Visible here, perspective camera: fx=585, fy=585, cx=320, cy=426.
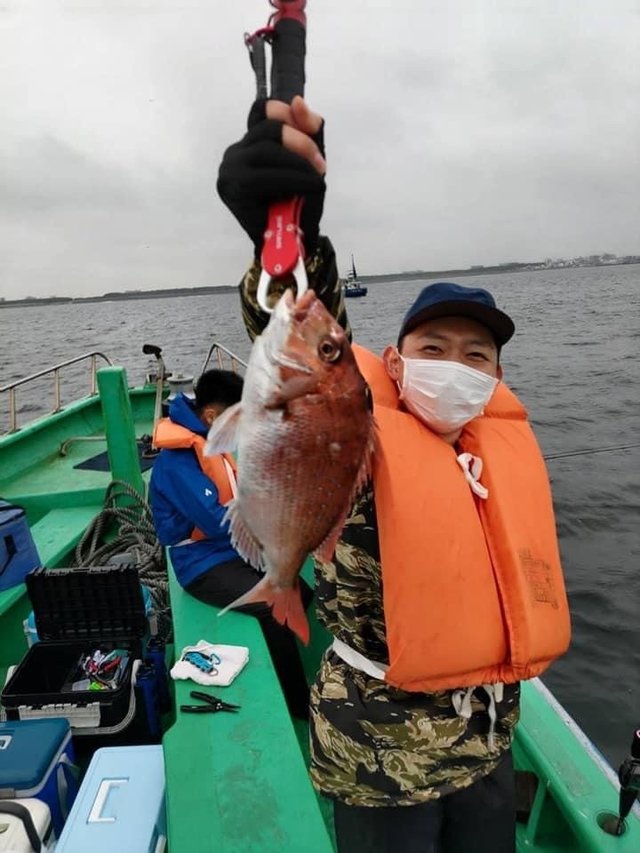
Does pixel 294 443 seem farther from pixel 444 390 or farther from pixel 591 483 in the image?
pixel 591 483

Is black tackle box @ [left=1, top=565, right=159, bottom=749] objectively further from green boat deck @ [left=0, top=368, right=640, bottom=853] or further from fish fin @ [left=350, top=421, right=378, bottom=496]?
fish fin @ [left=350, top=421, right=378, bottom=496]

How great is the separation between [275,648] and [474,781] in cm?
217

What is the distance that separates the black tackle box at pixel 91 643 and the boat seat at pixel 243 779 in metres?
0.82

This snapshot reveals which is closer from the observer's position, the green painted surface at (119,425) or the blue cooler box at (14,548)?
the blue cooler box at (14,548)

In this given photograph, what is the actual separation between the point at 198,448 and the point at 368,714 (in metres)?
2.48

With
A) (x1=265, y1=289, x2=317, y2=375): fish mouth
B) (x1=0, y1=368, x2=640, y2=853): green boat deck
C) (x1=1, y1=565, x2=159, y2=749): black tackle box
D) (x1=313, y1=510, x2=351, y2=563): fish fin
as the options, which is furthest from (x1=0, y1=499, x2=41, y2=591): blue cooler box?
(x1=265, y1=289, x2=317, y2=375): fish mouth

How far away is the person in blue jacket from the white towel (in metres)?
0.60

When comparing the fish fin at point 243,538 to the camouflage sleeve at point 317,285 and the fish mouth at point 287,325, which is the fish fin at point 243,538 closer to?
the fish mouth at point 287,325

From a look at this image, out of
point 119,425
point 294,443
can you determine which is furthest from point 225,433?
point 119,425

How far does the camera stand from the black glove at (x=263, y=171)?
55.8 inches

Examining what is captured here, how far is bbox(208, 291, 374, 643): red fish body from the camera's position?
135 centimetres

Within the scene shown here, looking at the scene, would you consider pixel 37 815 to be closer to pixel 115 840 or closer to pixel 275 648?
pixel 115 840

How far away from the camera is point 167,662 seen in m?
3.90

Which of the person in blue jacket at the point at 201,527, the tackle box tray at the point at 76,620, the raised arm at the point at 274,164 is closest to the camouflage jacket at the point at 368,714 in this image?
the raised arm at the point at 274,164
